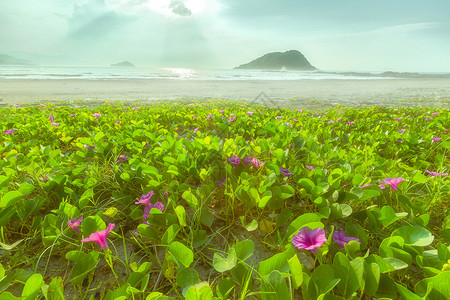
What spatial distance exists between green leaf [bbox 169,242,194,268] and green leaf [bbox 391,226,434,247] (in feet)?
3.04

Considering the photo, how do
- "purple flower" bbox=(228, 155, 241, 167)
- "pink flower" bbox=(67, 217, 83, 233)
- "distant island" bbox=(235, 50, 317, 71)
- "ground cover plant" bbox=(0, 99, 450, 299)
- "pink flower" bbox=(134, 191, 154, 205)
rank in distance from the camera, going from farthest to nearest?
"distant island" bbox=(235, 50, 317, 71)
"purple flower" bbox=(228, 155, 241, 167)
"pink flower" bbox=(134, 191, 154, 205)
"pink flower" bbox=(67, 217, 83, 233)
"ground cover plant" bbox=(0, 99, 450, 299)

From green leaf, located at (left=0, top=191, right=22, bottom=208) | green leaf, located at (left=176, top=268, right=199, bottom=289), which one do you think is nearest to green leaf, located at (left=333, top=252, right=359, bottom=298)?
green leaf, located at (left=176, top=268, right=199, bottom=289)

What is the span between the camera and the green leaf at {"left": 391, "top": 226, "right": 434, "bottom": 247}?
972 millimetres

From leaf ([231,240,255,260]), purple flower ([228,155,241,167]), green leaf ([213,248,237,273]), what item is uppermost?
purple flower ([228,155,241,167])

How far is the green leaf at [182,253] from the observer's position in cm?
92

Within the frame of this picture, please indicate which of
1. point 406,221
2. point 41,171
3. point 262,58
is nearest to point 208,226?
point 406,221

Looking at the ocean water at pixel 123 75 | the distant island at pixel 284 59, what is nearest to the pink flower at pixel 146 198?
the ocean water at pixel 123 75

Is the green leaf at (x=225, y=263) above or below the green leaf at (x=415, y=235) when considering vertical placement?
below

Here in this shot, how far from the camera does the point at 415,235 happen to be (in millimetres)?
1016

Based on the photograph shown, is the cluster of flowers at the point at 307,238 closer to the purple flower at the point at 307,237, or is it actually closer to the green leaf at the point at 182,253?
the purple flower at the point at 307,237

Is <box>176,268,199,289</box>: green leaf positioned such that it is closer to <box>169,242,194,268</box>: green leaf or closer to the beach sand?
<box>169,242,194,268</box>: green leaf

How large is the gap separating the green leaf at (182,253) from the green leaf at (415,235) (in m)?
0.93

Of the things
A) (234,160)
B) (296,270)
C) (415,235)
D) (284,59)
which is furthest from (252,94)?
(284,59)

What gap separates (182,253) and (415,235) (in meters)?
1.01
